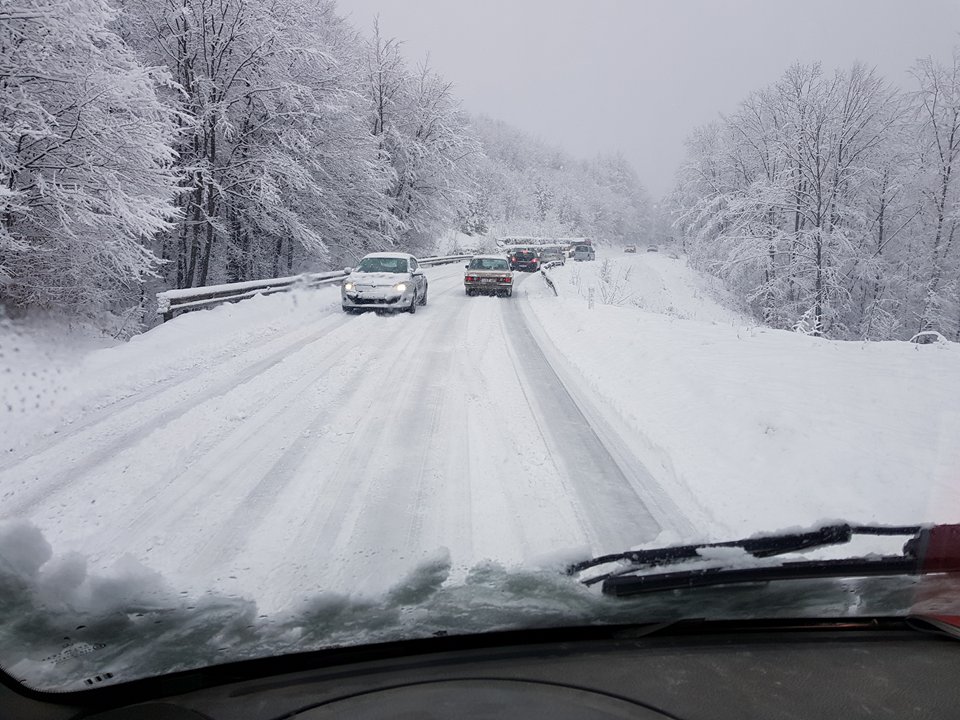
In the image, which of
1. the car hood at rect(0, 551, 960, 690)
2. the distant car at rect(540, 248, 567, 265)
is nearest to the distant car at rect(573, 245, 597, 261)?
the distant car at rect(540, 248, 567, 265)

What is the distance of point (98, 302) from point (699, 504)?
6.90m

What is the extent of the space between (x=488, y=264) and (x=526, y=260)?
57.9ft

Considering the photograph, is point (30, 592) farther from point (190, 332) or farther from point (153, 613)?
point (190, 332)

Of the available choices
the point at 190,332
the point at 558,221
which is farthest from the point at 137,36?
the point at 558,221

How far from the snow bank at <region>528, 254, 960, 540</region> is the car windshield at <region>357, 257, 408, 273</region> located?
A: 5893mm

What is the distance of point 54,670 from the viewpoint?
1809 millimetres

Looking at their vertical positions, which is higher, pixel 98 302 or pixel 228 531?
pixel 98 302

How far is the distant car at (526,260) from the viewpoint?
3925cm

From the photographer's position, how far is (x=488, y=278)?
2181 centimetres

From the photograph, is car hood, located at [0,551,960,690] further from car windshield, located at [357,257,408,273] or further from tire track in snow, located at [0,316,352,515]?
car windshield, located at [357,257,408,273]

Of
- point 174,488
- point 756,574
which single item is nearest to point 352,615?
point 756,574

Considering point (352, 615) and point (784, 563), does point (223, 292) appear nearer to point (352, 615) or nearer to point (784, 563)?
point (352, 615)

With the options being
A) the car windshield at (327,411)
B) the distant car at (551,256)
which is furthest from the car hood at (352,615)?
the distant car at (551,256)

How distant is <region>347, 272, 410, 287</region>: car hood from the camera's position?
14727mm
